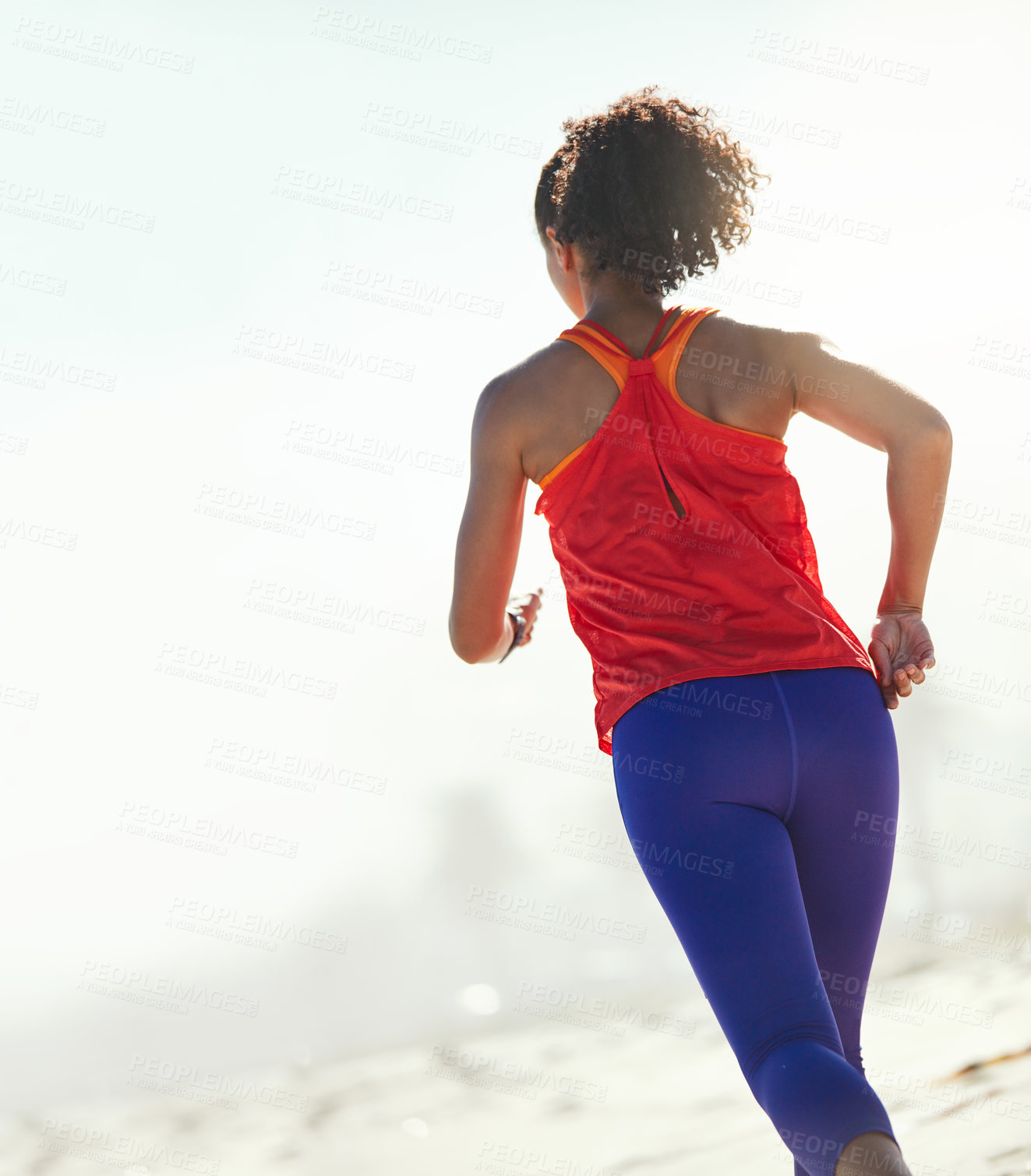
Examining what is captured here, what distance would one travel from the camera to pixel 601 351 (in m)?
1.12

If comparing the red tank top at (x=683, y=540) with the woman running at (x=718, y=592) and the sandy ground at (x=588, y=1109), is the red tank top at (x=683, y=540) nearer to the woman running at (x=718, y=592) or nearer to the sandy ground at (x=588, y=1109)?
the woman running at (x=718, y=592)

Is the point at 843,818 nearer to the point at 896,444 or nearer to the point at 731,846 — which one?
the point at 731,846

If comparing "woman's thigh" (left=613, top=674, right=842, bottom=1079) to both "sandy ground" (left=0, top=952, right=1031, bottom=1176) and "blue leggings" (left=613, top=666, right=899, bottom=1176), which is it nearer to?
"blue leggings" (left=613, top=666, right=899, bottom=1176)

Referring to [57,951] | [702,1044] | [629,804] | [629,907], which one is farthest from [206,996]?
[629,804]

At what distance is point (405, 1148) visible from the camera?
4.04m

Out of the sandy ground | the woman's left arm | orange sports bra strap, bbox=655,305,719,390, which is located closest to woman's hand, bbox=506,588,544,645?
the woman's left arm

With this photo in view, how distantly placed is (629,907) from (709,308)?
8.99 metres

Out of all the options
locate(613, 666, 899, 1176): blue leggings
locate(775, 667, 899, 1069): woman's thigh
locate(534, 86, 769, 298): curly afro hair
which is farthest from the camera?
locate(534, 86, 769, 298): curly afro hair

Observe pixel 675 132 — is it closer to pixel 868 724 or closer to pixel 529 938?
pixel 868 724

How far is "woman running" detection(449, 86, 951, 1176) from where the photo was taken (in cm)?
103

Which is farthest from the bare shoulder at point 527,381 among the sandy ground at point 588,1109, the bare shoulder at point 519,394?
the sandy ground at point 588,1109

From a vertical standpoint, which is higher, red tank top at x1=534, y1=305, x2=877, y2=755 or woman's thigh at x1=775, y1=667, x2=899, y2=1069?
red tank top at x1=534, y1=305, x2=877, y2=755

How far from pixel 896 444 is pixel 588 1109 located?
390 centimetres

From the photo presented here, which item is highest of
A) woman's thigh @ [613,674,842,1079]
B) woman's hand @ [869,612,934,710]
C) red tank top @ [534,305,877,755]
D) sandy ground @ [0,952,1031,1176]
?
red tank top @ [534,305,877,755]
